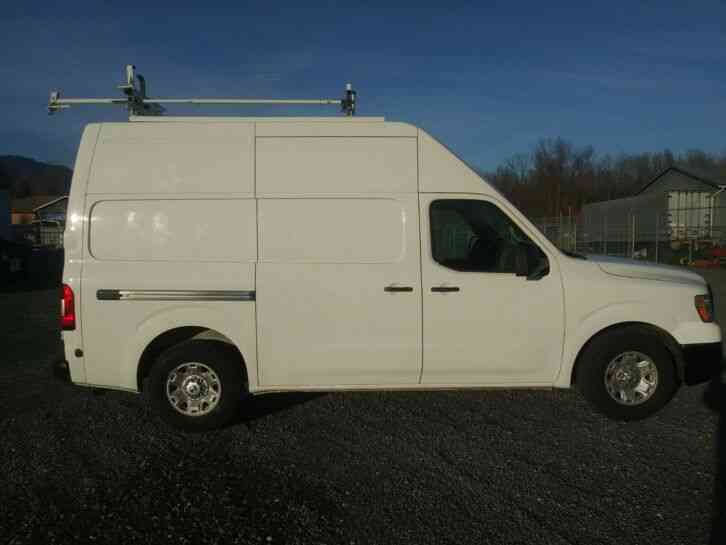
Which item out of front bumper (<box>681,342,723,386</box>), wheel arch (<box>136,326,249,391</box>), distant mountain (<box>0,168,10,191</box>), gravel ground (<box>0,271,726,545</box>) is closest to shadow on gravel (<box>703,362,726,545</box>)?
gravel ground (<box>0,271,726,545</box>)

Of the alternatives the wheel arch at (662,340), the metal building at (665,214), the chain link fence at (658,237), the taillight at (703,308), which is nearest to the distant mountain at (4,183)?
the chain link fence at (658,237)

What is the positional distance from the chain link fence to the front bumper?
55.9 feet

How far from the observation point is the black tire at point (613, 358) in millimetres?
5121

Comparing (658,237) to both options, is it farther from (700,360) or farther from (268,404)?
(268,404)

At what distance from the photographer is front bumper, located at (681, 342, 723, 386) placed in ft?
16.8

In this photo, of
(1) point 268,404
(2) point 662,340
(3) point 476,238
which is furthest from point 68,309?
(2) point 662,340

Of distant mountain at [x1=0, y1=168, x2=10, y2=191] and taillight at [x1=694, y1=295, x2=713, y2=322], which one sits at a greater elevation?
distant mountain at [x1=0, y1=168, x2=10, y2=191]

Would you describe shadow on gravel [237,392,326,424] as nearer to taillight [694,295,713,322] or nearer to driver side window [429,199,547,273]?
driver side window [429,199,547,273]

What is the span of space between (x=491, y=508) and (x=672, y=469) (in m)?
1.47

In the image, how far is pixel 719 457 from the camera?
444 cm

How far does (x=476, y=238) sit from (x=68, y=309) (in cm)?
350

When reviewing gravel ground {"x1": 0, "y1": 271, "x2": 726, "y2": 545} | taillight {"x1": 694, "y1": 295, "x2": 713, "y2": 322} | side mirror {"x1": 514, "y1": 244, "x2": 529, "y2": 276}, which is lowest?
gravel ground {"x1": 0, "y1": 271, "x2": 726, "y2": 545}

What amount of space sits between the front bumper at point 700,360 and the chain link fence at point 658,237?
1705 centimetres

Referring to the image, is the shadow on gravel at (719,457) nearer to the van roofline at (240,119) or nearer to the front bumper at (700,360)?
the front bumper at (700,360)
